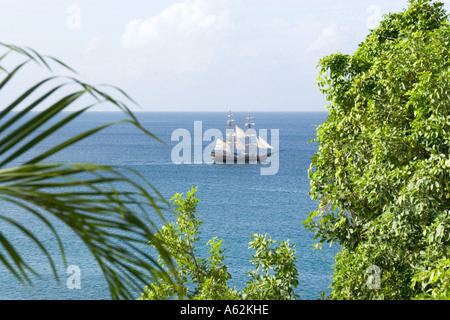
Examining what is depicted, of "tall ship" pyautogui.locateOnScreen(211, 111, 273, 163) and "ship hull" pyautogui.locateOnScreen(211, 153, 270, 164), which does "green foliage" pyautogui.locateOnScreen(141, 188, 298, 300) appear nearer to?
"tall ship" pyautogui.locateOnScreen(211, 111, 273, 163)

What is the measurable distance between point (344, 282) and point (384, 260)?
546 millimetres

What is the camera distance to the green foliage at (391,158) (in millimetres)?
5004

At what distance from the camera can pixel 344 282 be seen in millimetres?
6039

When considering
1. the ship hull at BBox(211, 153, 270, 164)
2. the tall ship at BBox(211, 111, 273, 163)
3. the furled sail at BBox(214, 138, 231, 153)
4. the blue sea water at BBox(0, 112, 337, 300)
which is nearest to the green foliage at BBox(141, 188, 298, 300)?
the blue sea water at BBox(0, 112, 337, 300)

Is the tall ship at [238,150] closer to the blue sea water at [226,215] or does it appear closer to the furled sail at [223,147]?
the furled sail at [223,147]

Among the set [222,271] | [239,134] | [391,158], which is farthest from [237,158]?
[391,158]

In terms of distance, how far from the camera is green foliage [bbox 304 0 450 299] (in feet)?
16.4

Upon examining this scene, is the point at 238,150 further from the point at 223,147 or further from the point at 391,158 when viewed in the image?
the point at 391,158

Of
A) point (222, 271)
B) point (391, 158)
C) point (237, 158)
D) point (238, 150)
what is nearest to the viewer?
point (391, 158)

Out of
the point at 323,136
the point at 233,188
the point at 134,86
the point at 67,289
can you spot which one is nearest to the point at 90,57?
the point at 134,86

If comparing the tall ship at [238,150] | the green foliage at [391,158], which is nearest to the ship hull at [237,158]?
the tall ship at [238,150]

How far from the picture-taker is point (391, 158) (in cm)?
560

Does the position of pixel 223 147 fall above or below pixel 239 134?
below
